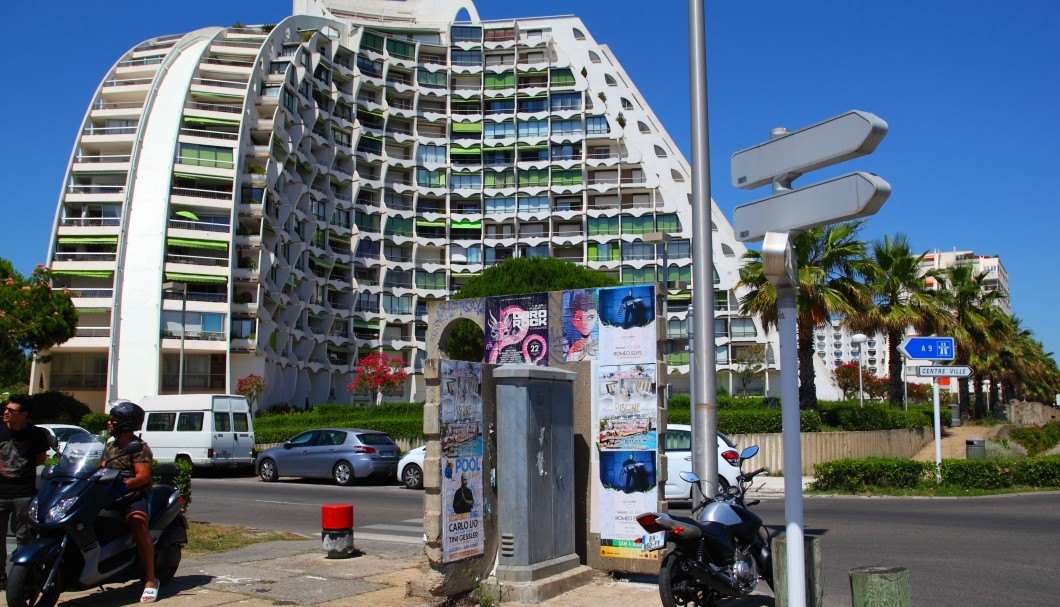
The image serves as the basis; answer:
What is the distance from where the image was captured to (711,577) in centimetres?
729

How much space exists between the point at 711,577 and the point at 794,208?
12.0ft

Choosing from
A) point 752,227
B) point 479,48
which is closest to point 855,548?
point 752,227

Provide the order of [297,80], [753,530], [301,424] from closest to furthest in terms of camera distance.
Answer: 1. [753,530]
2. [301,424]
3. [297,80]

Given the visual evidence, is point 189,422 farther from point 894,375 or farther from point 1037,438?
point 1037,438

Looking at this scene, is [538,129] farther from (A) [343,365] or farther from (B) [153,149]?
(B) [153,149]

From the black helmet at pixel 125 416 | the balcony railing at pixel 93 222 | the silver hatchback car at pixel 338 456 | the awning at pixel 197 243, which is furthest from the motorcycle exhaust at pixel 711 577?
the balcony railing at pixel 93 222

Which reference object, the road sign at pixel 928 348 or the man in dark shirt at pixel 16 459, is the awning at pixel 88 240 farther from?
the man in dark shirt at pixel 16 459

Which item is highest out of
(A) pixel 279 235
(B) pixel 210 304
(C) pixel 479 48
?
(C) pixel 479 48

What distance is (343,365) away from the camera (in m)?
75.7

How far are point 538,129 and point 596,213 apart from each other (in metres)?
10.2

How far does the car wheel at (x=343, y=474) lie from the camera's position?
23938mm

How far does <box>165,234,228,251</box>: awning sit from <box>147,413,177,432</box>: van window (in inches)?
1330

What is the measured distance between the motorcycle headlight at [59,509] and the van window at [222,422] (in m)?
22.1

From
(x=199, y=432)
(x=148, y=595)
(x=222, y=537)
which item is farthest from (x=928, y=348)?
(x=199, y=432)
